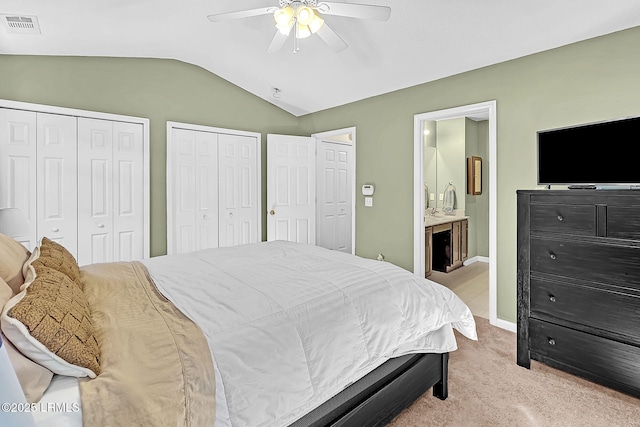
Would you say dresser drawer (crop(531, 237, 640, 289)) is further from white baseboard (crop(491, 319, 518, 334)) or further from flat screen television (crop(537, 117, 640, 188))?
white baseboard (crop(491, 319, 518, 334))

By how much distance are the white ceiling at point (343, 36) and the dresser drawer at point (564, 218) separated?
1451mm

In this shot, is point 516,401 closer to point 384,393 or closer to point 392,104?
point 384,393

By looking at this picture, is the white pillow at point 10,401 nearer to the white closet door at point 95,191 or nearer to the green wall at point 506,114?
the green wall at point 506,114

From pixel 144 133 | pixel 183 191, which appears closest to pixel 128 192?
pixel 183 191

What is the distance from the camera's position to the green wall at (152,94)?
3.15 m

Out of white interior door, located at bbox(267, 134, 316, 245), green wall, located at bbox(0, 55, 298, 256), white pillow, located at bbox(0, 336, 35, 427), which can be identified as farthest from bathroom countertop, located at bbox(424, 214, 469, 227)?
white pillow, located at bbox(0, 336, 35, 427)

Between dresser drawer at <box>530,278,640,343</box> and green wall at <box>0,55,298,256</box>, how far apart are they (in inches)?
136

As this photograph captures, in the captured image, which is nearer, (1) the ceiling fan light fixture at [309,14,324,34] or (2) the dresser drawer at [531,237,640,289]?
(2) the dresser drawer at [531,237,640,289]

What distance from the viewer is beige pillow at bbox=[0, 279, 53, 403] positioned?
0.84 m

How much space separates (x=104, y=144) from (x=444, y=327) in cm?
374

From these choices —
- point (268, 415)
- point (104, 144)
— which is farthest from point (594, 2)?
point (104, 144)

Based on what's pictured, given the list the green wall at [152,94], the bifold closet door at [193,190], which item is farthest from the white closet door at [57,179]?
the bifold closet door at [193,190]

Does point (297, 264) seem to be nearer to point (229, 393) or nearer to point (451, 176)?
point (229, 393)

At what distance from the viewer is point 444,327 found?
6.13 ft
